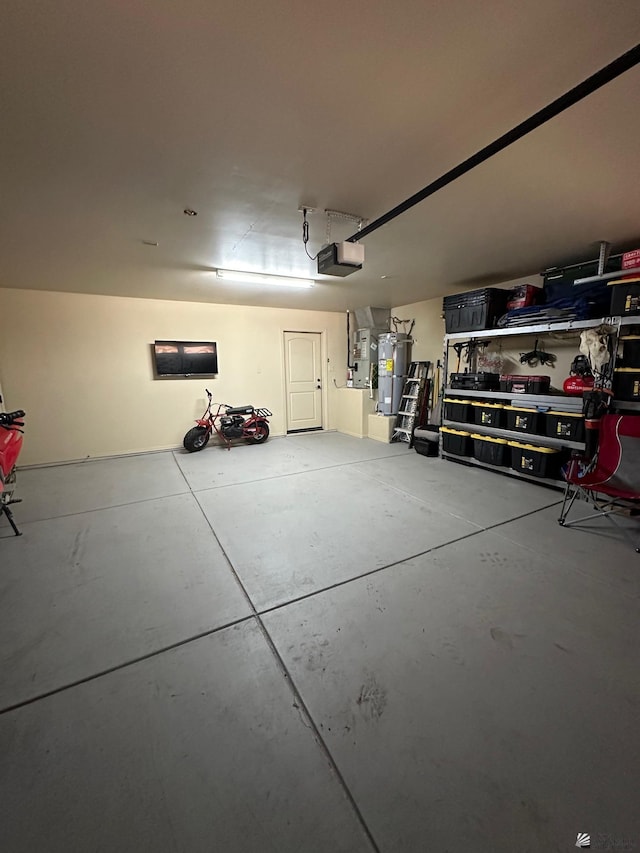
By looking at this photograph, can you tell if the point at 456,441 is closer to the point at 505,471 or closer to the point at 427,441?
the point at 427,441

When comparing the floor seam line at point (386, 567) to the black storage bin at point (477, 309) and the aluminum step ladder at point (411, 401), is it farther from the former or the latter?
the aluminum step ladder at point (411, 401)

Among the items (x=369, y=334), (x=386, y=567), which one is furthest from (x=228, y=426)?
(x=386, y=567)

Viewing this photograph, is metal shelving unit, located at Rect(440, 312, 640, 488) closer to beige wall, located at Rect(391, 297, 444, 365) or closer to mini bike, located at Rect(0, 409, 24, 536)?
beige wall, located at Rect(391, 297, 444, 365)

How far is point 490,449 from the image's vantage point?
4199mm

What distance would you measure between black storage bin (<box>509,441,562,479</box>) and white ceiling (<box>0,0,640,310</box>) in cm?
207

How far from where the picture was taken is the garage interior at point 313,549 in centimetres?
108

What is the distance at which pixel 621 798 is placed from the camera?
3.48 feet

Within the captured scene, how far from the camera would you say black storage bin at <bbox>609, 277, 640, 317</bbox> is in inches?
117

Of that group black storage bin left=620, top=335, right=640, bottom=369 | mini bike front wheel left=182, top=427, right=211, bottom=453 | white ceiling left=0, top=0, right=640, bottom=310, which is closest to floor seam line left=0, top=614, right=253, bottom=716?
white ceiling left=0, top=0, right=640, bottom=310

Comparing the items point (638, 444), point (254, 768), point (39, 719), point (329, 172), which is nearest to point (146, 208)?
point (329, 172)

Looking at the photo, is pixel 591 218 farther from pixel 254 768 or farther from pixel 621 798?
pixel 254 768

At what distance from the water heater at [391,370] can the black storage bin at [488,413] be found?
1780 mm

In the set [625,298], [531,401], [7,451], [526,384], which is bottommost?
[7,451]

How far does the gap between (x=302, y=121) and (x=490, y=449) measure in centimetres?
384
